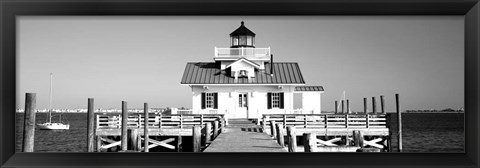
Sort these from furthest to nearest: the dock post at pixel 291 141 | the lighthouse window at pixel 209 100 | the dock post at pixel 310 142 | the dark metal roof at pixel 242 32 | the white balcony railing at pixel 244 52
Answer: the dark metal roof at pixel 242 32 < the white balcony railing at pixel 244 52 < the lighthouse window at pixel 209 100 < the dock post at pixel 291 141 < the dock post at pixel 310 142

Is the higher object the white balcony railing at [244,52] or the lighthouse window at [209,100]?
the white balcony railing at [244,52]

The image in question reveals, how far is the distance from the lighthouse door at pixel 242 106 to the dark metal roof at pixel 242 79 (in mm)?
773

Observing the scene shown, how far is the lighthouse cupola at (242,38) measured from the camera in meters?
30.7

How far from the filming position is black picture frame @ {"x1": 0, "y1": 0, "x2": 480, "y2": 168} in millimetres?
5555

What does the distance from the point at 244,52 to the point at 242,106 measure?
10.6 ft

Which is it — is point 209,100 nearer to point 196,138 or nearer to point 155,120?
point 155,120

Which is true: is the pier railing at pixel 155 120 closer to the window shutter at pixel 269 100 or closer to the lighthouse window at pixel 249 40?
the window shutter at pixel 269 100

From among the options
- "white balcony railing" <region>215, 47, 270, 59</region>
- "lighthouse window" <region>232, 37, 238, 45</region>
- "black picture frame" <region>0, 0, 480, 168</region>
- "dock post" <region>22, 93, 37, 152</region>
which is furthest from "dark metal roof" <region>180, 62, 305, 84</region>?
"black picture frame" <region>0, 0, 480, 168</region>

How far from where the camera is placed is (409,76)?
319 ft

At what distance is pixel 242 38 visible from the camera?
30766mm

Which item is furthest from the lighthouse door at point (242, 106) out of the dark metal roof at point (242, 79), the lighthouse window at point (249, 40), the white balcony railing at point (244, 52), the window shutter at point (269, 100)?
the lighthouse window at point (249, 40)

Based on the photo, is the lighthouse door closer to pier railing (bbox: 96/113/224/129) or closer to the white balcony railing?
the white balcony railing
